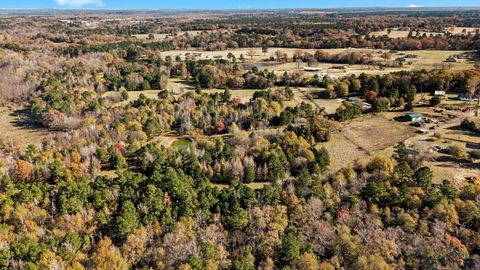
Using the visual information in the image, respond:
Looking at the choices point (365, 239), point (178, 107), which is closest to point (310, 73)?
point (178, 107)

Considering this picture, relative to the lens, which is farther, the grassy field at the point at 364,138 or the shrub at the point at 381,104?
the shrub at the point at 381,104

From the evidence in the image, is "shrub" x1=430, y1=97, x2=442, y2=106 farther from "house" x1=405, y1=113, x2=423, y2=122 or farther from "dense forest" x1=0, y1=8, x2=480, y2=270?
"house" x1=405, y1=113, x2=423, y2=122

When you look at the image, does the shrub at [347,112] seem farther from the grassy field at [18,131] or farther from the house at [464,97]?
the grassy field at [18,131]

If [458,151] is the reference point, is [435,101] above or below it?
above

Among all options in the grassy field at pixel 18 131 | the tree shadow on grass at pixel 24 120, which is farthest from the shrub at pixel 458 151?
the tree shadow on grass at pixel 24 120

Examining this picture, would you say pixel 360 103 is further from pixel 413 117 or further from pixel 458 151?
pixel 458 151

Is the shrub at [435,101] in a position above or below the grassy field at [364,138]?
above

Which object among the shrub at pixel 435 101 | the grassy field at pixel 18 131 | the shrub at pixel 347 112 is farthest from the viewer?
the shrub at pixel 435 101

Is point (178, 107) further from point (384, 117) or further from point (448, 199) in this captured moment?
point (448, 199)

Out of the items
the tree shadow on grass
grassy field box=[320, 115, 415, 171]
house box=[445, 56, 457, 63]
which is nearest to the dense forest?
the tree shadow on grass

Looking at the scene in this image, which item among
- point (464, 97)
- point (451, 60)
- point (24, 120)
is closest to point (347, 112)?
point (464, 97)

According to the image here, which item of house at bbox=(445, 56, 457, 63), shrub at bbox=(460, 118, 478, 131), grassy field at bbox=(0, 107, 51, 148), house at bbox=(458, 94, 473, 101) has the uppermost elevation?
house at bbox=(445, 56, 457, 63)

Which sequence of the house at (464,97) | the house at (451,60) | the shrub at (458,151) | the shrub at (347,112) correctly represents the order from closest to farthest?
1. the shrub at (458,151)
2. the shrub at (347,112)
3. the house at (464,97)
4. the house at (451,60)
